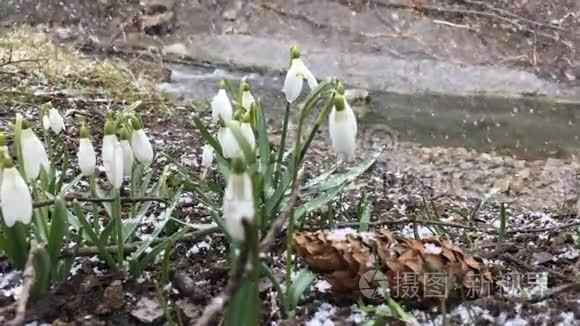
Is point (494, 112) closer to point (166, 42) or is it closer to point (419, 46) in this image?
point (419, 46)

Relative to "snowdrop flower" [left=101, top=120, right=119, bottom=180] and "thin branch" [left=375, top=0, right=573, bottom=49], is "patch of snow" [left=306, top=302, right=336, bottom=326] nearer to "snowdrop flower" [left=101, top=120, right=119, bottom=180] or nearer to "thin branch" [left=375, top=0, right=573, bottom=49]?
"snowdrop flower" [left=101, top=120, right=119, bottom=180]

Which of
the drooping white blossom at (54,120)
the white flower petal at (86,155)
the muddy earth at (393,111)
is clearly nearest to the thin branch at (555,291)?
the muddy earth at (393,111)

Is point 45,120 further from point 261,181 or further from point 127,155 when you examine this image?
point 261,181

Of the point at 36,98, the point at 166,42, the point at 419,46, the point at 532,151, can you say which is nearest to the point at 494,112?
the point at 532,151

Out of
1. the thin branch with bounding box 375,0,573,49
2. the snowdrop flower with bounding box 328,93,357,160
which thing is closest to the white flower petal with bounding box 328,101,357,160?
the snowdrop flower with bounding box 328,93,357,160

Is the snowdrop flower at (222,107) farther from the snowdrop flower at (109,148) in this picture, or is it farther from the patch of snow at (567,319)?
the patch of snow at (567,319)

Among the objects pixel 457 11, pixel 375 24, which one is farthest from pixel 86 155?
pixel 457 11
